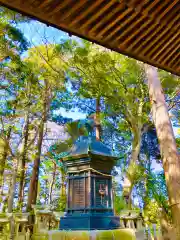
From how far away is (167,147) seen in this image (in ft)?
14.9

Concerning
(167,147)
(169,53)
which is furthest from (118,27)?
(167,147)

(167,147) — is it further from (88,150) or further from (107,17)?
(107,17)

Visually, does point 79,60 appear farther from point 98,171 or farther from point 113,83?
point 98,171

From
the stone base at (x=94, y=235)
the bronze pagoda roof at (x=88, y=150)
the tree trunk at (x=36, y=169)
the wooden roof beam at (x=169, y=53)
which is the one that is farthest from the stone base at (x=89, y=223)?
the wooden roof beam at (x=169, y=53)

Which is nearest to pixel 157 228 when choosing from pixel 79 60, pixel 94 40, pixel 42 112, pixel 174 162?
pixel 174 162

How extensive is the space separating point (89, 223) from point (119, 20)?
4369 millimetres

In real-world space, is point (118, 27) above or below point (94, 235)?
above

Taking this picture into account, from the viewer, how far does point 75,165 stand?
5562mm

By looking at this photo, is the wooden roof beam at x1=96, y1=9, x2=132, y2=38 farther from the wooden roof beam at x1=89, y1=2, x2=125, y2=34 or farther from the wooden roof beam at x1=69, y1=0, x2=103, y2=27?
the wooden roof beam at x1=69, y1=0, x2=103, y2=27

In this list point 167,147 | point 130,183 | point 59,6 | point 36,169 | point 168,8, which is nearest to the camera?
point 59,6

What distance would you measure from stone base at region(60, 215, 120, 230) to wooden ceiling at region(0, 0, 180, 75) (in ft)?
13.4

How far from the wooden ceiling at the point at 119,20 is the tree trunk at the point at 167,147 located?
3.12 meters

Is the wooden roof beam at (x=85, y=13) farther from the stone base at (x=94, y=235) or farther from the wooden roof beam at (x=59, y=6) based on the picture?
the stone base at (x=94, y=235)

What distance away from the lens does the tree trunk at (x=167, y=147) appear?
3837 millimetres
